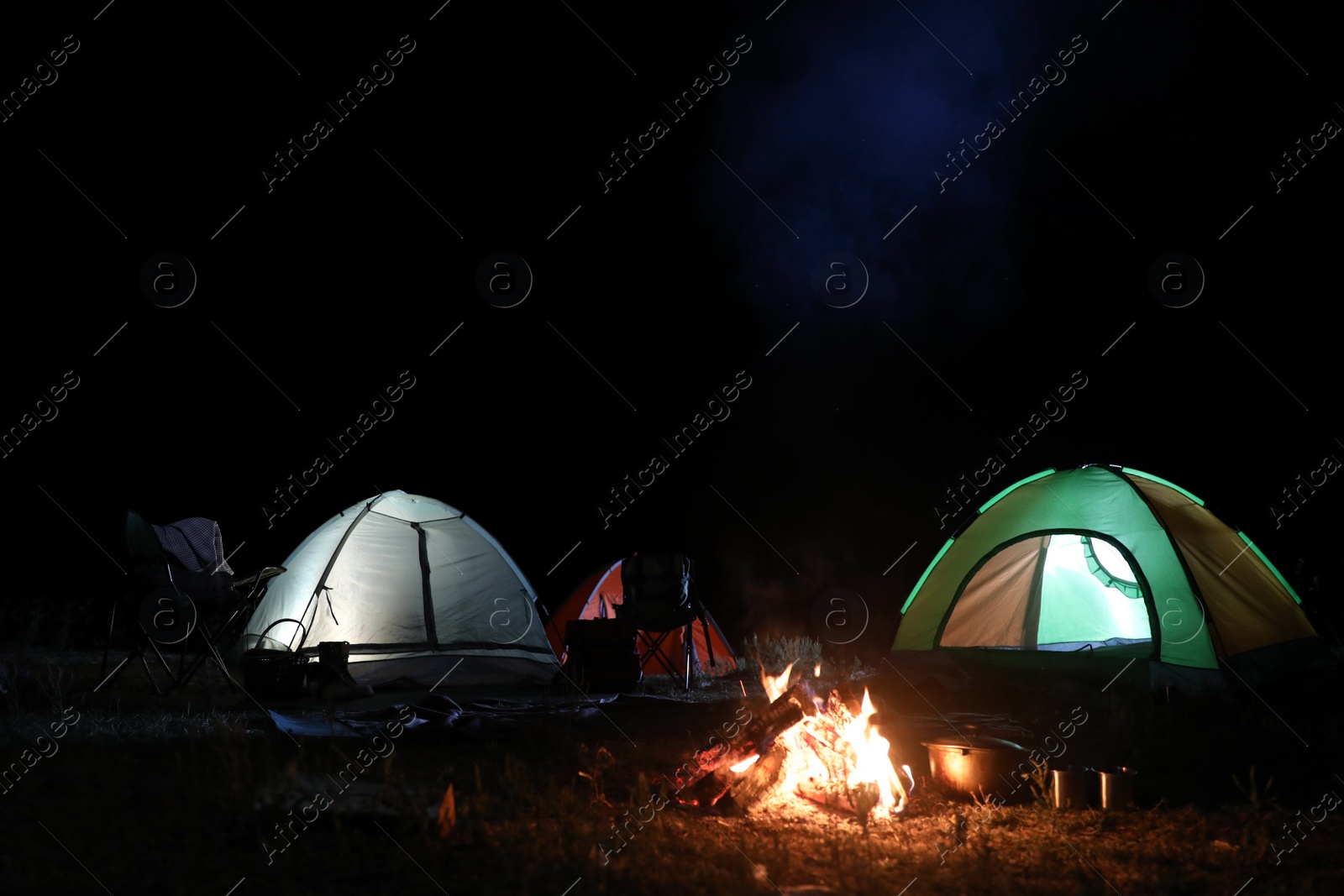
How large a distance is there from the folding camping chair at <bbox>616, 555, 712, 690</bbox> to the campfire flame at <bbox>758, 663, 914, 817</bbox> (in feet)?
12.3

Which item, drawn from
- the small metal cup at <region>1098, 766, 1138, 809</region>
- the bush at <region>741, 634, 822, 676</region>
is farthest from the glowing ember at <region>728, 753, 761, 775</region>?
the bush at <region>741, 634, 822, 676</region>

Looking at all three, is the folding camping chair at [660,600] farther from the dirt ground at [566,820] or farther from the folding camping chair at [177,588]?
the folding camping chair at [177,588]

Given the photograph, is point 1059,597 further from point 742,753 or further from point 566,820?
point 566,820

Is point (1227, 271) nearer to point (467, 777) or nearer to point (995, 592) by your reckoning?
point (995, 592)

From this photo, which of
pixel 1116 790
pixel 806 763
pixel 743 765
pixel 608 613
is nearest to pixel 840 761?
pixel 806 763

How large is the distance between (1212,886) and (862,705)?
139 cm

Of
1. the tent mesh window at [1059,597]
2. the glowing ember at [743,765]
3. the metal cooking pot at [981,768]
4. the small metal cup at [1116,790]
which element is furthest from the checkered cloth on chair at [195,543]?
the tent mesh window at [1059,597]

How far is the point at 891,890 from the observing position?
3084mm

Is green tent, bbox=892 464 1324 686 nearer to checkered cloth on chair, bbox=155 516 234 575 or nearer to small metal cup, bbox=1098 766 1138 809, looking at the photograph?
small metal cup, bbox=1098 766 1138 809

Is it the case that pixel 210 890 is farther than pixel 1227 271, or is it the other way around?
pixel 1227 271

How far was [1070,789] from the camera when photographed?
4051 mm

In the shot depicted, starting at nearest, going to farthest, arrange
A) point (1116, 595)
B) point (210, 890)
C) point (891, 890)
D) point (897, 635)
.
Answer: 1. point (210, 890)
2. point (891, 890)
3. point (897, 635)
4. point (1116, 595)

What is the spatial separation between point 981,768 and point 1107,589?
488 cm

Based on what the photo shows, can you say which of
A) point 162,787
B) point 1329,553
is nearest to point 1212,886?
point 162,787
